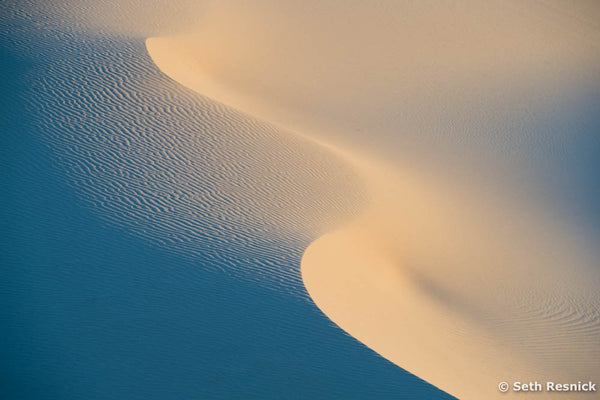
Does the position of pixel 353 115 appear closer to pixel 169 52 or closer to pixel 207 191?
pixel 169 52

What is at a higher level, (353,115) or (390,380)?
(353,115)

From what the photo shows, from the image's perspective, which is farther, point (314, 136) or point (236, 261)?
point (314, 136)

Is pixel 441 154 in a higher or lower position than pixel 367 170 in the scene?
higher

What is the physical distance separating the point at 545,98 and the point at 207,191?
9.22m

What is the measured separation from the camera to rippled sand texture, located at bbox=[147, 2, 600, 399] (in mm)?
6434

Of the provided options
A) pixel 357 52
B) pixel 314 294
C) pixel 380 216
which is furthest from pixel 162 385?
pixel 357 52

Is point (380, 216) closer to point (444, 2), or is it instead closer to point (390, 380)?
point (390, 380)

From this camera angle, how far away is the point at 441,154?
33.8ft

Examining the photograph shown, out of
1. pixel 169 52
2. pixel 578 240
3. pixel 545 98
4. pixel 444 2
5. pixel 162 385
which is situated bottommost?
pixel 162 385

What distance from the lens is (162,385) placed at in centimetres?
495

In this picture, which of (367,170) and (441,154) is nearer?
(367,170)

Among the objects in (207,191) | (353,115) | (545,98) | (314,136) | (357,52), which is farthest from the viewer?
(357,52)

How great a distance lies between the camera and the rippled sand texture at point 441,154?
21.1ft

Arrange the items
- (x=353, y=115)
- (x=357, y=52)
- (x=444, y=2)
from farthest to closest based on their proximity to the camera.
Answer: (x=444, y=2)
(x=357, y=52)
(x=353, y=115)
